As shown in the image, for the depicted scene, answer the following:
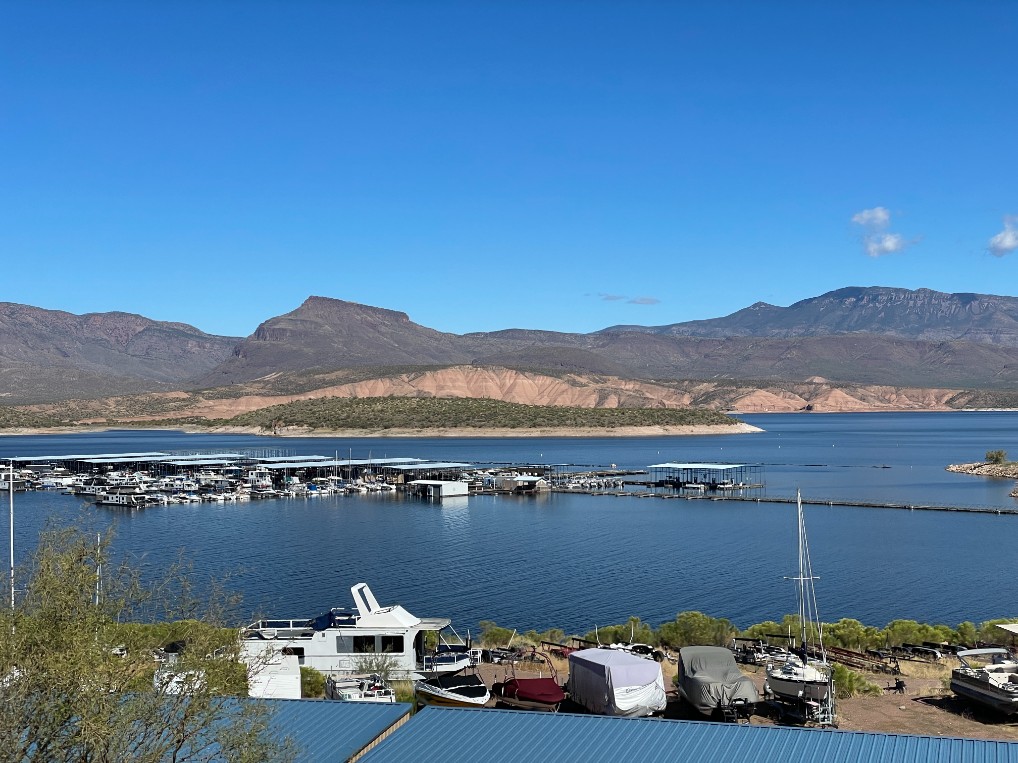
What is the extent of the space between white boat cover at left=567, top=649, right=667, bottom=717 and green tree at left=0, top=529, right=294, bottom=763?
7786 millimetres

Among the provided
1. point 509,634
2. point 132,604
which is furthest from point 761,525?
point 132,604

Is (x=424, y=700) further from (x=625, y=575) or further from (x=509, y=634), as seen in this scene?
(x=625, y=575)

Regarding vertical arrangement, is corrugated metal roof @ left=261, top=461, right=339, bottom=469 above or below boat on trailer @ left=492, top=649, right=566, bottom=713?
above

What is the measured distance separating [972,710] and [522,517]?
53.3m

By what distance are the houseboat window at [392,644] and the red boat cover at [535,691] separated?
13.7 ft

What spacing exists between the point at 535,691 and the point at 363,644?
5.29 m

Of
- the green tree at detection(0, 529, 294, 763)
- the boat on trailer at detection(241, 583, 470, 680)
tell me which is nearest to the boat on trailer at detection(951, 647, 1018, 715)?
the boat on trailer at detection(241, 583, 470, 680)

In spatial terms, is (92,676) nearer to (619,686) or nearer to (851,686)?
(619,686)

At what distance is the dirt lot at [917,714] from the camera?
1848 cm

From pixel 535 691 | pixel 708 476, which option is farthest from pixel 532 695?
pixel 708 476

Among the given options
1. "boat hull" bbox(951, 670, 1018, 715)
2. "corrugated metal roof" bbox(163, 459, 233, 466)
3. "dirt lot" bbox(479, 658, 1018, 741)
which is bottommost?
"dirt lot" bbox(479, 658, 1018, 741)

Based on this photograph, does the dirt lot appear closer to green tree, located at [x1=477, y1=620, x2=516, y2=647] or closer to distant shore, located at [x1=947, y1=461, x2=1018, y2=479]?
green tree, located at [x1=477, y1=620, x2=516, y2=647]

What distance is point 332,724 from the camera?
1644cm

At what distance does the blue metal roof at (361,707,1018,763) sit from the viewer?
48.5ft
